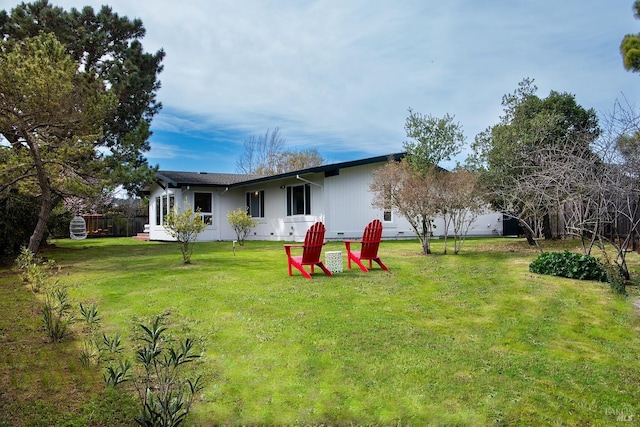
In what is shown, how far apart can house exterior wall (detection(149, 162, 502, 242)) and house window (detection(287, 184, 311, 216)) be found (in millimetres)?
216

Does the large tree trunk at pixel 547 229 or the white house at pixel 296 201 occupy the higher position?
the white house at pixel 296 201

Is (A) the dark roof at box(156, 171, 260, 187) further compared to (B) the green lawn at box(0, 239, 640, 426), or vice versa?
(A) the dark roof at box(156, 171, 260, 187)

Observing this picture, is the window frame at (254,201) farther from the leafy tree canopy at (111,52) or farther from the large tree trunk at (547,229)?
the large tree trunk at (547,229)

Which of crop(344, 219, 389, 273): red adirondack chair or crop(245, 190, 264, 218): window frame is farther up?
crop(245, 190, 264, 218): window frame

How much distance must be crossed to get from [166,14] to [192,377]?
1005cm

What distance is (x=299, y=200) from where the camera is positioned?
17.7 meters

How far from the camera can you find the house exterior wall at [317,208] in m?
16.8

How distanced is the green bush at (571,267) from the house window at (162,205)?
16.5m

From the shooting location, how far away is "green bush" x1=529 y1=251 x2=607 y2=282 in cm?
730

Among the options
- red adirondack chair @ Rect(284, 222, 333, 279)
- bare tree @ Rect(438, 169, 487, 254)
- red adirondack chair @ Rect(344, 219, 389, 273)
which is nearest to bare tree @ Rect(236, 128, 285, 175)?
bare tree @ Rect(438, 169, 487, 254)

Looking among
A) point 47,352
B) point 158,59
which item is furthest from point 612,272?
point 158,59

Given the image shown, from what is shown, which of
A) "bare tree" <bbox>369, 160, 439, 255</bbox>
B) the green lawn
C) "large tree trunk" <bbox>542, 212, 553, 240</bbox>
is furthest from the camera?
"large tree trunk" <bbox>542, 212, 553, 240</bbox>

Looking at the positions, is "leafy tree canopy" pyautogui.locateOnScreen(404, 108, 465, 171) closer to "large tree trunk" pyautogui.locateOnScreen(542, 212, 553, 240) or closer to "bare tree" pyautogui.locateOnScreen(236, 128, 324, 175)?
"large tree trunk" pyautogui.locateOnScreen(542, 212, 553, 240)

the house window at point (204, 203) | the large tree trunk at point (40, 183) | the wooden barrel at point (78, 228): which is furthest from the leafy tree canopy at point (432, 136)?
the wooden barrel at point (78, 228)
